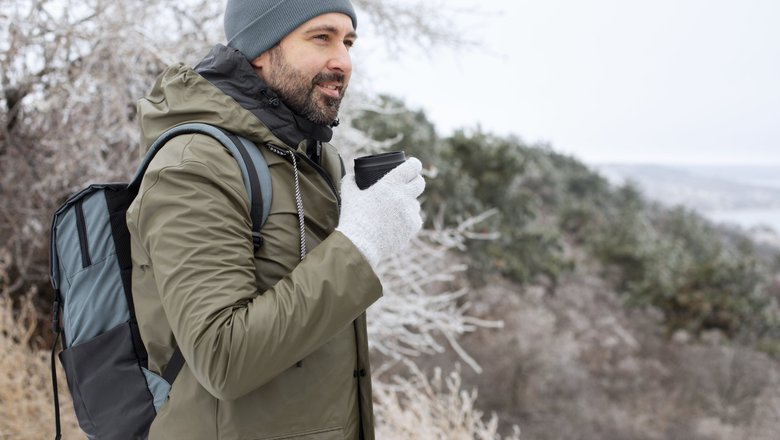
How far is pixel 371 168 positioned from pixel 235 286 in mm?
382

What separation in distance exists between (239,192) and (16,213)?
3875 millimetres

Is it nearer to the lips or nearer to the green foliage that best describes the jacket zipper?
the lips

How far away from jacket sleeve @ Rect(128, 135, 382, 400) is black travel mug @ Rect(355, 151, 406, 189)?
16cm

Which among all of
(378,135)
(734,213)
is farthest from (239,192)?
(734,213)

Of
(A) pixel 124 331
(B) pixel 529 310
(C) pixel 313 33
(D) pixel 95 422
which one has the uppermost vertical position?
(C) pixel 313 33

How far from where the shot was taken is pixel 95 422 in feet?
4.58

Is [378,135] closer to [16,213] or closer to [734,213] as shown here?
[16,213]

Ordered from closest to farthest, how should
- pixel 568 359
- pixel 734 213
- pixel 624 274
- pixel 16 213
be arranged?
1. pixel 16 213
2. pixel 568 359
3. pixel 624 274
4. pixel 734 213

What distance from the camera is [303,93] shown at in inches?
55.7

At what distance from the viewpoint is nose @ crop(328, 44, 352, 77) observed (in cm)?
142

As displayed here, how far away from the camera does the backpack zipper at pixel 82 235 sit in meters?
1.34

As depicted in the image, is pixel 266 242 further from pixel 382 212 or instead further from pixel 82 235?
pixel 82 235

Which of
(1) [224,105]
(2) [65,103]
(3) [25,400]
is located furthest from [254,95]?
(2) [65,103]

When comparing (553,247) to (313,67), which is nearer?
(313,67)
